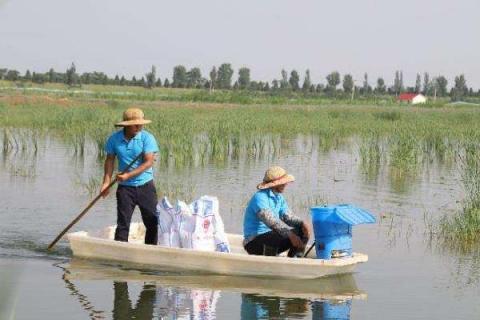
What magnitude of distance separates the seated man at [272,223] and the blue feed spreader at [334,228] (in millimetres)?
133

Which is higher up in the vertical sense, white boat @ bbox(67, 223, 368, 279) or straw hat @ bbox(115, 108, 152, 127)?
straw hat @ bbox(115, 108, 152, 127)

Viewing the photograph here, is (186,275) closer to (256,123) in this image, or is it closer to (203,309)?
(203,309)

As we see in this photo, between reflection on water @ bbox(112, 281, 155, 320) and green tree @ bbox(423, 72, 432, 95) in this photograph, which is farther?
green tree @ bbox(423, 72, 432, 95)

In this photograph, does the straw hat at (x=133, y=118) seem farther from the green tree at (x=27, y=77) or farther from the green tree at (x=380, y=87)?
the green tree at (x=380, y=87)

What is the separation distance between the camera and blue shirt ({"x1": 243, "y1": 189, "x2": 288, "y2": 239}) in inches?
294

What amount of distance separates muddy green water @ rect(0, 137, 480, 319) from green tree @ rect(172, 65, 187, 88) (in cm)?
8150

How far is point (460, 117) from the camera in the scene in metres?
36.3

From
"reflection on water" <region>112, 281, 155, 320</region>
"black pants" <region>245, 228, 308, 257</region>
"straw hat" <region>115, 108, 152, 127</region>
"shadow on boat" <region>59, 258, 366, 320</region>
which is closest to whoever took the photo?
"reflection on water" <region>112, 281, 155, 320</region>

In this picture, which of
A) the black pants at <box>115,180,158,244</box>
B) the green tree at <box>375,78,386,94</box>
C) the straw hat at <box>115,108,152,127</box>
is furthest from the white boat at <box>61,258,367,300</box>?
the green tree at <box>375,78,386,94</box>

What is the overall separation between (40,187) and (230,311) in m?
7.97

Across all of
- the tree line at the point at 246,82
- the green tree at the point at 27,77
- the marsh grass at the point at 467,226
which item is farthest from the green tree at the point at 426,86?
the marsh grass at the point at 467,226

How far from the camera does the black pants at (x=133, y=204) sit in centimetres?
788

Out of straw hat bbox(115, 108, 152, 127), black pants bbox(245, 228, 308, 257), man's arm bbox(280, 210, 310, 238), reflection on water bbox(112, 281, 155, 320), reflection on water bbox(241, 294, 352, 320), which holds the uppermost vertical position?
straw hat bbox(115, 108, 152, 127)

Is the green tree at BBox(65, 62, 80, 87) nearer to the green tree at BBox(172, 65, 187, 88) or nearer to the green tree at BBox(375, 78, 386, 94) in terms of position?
the green tree at BBox(172, 65, 187, 88)
